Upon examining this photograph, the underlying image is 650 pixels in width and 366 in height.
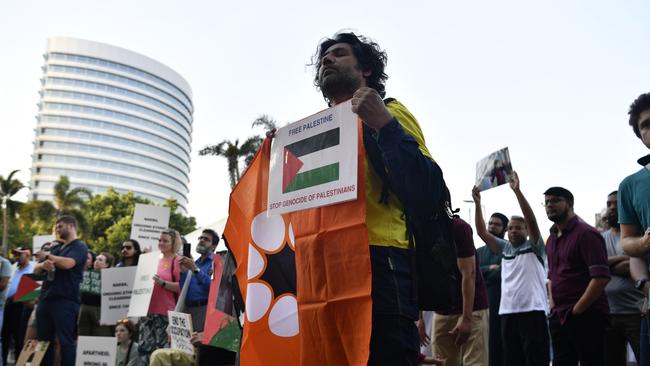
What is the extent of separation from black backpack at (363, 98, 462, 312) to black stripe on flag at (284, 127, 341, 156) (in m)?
0.22

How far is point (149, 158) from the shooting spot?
12281 centimetres

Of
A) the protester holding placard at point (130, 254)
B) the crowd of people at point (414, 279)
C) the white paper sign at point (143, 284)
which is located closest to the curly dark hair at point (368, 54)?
the crowd of people at point (414, 279)

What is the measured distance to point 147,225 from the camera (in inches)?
422

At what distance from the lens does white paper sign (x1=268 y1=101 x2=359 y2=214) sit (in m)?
2.36

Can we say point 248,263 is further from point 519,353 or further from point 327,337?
point 519,353

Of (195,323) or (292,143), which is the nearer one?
(292,143)

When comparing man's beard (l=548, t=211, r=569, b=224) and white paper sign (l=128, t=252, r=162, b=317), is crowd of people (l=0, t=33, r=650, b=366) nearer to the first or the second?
man's beard (l=548, t=211, r=569, b=224)

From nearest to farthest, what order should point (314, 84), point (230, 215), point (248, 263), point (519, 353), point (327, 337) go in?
point (327, 337), point (248, 263), point (230, 215), point (314, 84), point (519, 353)

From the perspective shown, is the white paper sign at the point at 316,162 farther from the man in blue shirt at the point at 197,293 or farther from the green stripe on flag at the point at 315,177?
the man in blue shirt at the point at 197,293

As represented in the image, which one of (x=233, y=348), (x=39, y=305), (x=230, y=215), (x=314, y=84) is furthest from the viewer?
(x=39, y=305)

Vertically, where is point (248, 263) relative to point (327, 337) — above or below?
above

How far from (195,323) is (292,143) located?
5210mm

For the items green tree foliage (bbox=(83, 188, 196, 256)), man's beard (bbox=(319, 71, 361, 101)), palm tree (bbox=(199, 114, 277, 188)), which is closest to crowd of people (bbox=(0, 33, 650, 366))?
man's beard (bbox=(319, 71, 361, 101))

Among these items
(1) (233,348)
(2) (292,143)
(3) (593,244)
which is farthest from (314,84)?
(3) (593,244)
